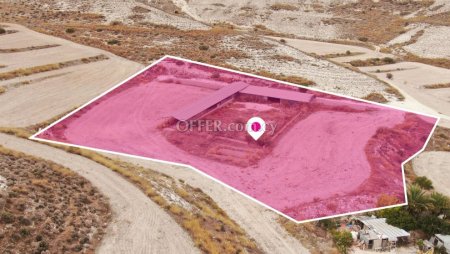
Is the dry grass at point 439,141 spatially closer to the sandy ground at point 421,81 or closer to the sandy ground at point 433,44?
the sandy ground at point 421,81

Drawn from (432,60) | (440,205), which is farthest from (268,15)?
(440,205)

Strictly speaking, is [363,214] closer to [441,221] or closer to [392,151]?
[441,221]

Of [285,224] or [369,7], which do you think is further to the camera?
[369,7]

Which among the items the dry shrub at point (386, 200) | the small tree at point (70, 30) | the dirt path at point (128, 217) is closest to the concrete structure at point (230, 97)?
the dirt path at point (128, 217)

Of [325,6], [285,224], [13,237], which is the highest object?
[325,6]

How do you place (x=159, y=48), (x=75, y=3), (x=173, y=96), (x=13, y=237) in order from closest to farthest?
(x=13, y=237) < (x=173, y=96) < (x=159, y=48) < (x=75, y=3)

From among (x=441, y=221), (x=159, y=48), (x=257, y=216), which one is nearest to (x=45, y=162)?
(x=257, y=216)
